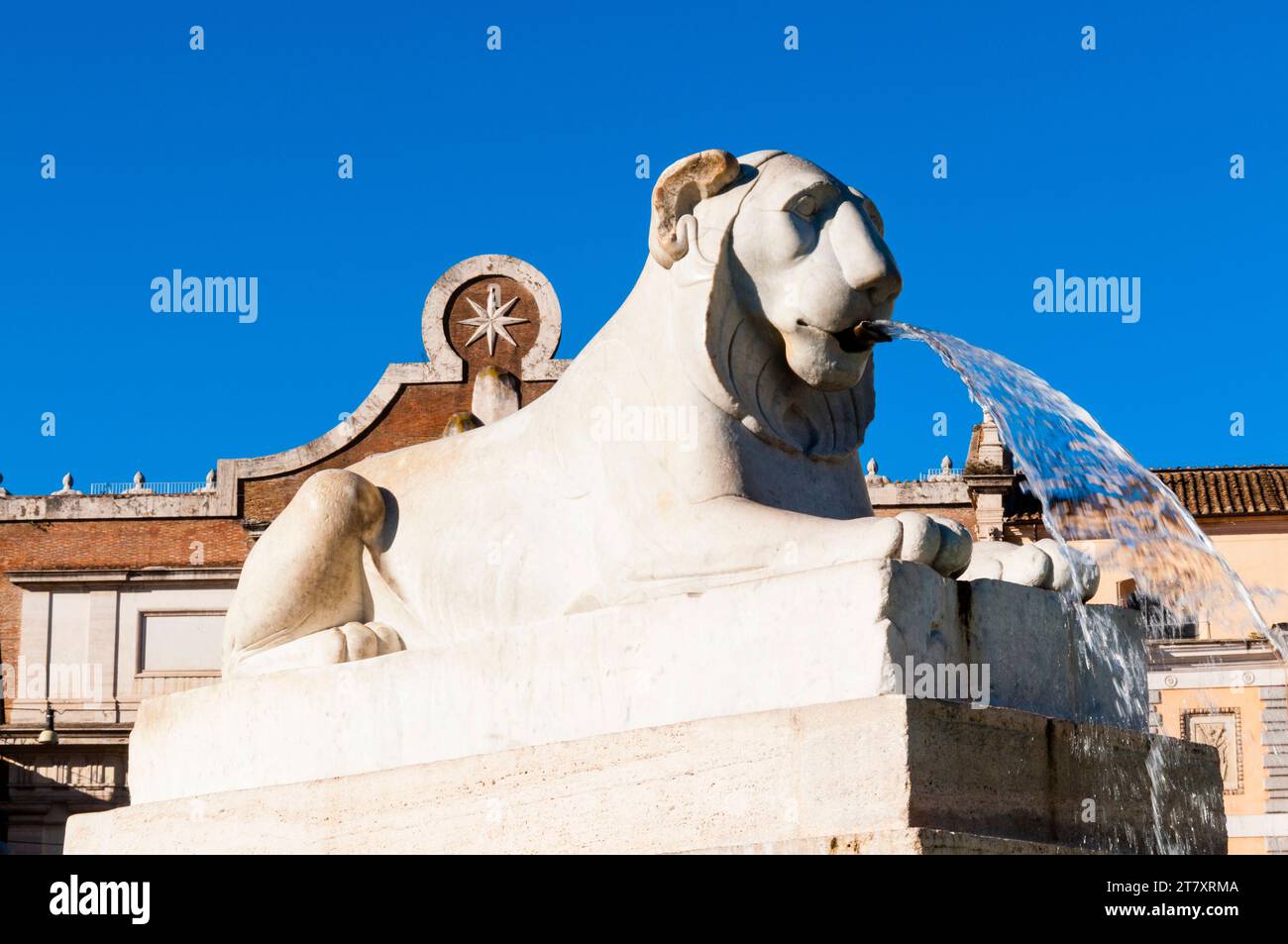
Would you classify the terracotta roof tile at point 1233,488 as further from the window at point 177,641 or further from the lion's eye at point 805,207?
the lion's eye at point 805,207

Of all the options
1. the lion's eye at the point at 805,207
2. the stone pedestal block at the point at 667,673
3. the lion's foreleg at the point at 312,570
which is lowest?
the stone pedestal block at the point at 667,673

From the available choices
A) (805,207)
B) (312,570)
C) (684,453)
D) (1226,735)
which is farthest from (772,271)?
(1226,735)

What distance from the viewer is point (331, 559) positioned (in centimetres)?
698

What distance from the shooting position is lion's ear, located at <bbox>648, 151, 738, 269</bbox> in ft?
20.8

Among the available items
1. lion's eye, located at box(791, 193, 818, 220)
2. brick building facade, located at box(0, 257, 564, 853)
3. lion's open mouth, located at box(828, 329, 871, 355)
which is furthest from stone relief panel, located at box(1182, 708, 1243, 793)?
lion's eye, located at box(791, 193, 818, 220)

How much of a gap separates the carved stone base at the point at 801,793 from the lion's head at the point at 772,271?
1220 mm

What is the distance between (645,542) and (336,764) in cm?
128

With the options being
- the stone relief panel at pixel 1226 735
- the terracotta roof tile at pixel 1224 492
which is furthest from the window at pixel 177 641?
the stone relief panel at pixel 1226 735

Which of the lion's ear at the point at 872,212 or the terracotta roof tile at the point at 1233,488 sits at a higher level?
the terracotta roof tile at the point at 1233,488

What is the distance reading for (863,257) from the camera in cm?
620

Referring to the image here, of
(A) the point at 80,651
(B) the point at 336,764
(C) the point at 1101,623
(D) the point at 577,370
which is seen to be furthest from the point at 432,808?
(A) the point at 80,651

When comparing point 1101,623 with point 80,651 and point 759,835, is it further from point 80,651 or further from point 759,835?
point 80,651

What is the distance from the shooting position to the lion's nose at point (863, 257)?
6.20 m

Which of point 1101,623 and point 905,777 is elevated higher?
point 1101,623
